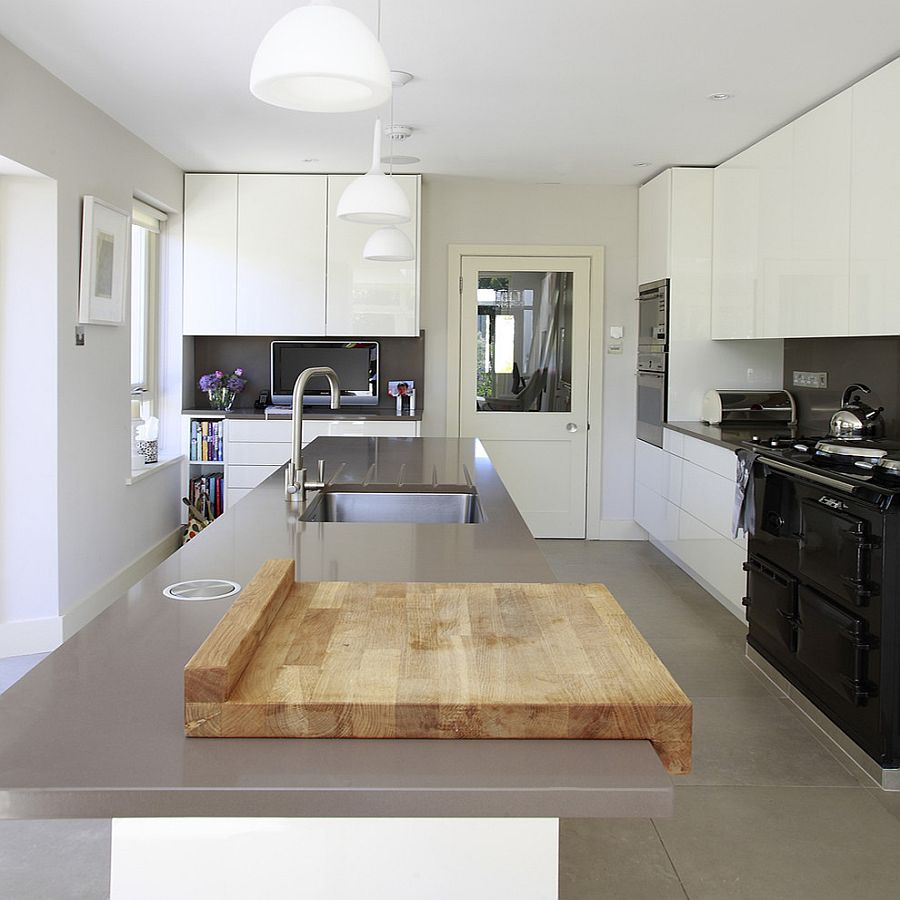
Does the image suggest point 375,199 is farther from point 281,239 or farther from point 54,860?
point 281,239

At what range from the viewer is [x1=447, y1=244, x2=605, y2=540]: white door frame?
6727 millimetres

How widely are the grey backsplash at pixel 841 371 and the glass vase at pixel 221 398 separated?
11.4ft

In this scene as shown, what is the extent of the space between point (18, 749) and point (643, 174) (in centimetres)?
583

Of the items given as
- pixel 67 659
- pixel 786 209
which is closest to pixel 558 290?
pixel 786 209

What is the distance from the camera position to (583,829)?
275 centimetres

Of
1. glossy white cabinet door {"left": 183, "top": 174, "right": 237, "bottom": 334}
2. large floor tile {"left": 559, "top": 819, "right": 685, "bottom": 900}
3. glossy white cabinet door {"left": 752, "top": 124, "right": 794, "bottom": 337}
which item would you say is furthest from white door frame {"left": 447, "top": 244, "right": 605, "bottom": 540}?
large floor tile {"left": 559, "top": 819, "right": 685, "bottom": 900}

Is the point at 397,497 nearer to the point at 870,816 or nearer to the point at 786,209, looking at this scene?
the point at 870,816

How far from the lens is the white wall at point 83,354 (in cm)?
407

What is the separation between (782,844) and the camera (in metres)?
2.67

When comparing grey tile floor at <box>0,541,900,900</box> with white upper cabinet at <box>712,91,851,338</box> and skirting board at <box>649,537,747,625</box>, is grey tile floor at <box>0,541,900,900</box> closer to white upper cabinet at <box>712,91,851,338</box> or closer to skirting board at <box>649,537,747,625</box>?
skirting board at <box>649,537,747,625</box>

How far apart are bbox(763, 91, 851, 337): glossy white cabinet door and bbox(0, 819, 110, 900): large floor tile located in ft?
10.8

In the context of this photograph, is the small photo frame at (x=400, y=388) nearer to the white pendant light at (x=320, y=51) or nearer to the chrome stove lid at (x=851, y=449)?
the chrome stove lid at (x=851, y=449)

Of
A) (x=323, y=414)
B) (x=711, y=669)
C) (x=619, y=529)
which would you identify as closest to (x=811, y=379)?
(x=619, y=529)

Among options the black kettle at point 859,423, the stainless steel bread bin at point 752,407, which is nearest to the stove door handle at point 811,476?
the black kettle at point 859,423
